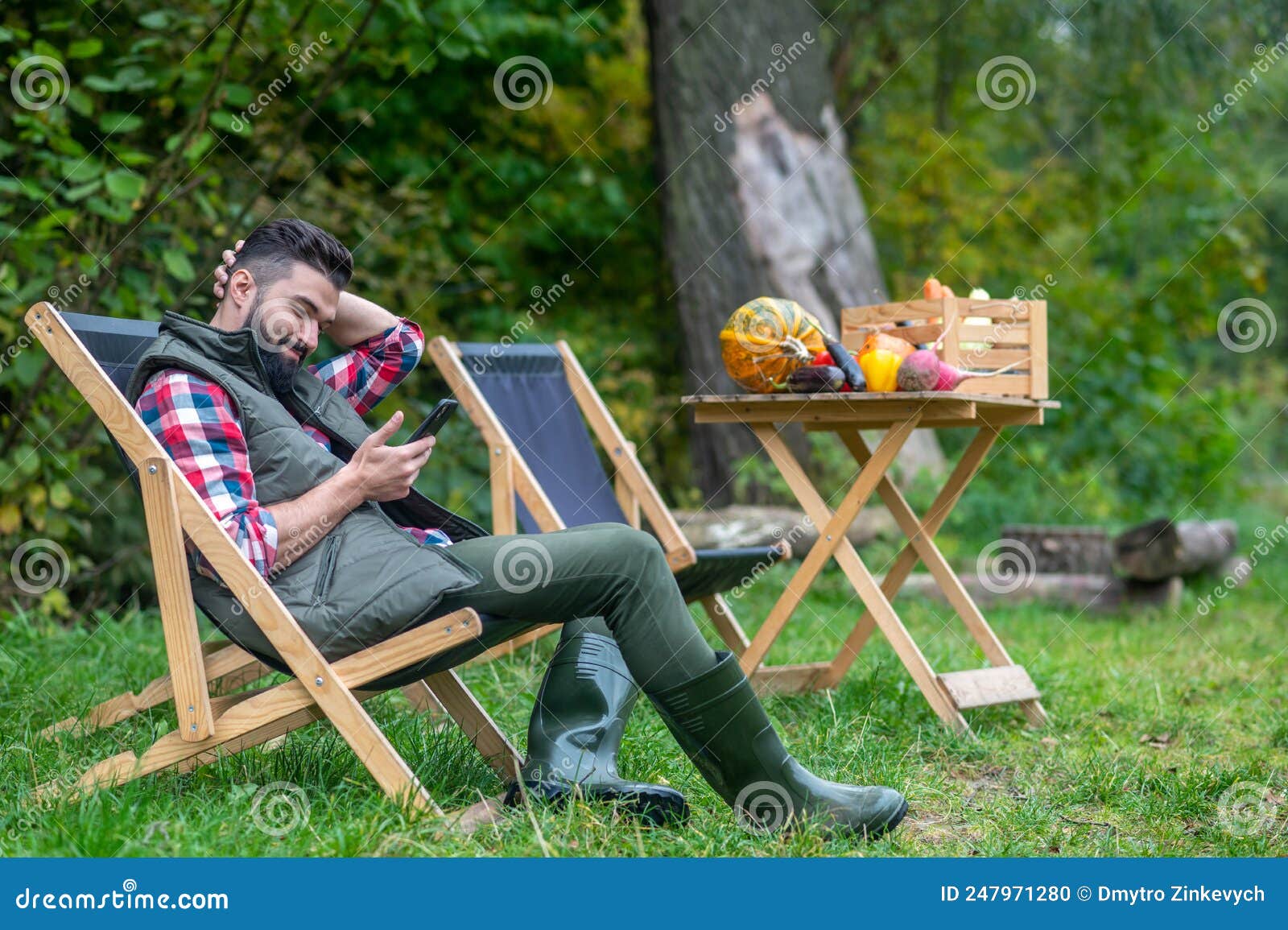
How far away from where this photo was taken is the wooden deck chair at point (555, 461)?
4.04 meters

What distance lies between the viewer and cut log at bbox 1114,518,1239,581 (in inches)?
246

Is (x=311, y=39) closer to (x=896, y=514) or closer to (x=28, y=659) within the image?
(x=28, y=659)

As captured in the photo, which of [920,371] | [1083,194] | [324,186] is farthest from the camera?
[1083,194]

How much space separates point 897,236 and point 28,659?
7.00 metres

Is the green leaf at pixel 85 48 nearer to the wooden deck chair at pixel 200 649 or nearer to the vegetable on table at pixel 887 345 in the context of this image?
the wooden deck chair at pixel 200 649

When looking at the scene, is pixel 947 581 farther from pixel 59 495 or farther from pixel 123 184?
pixel 59 495

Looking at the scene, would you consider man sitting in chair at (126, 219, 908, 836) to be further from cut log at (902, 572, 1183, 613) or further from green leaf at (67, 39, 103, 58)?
cut log at (902, 572, 1183, 613)

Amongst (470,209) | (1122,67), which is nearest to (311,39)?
(470,209)

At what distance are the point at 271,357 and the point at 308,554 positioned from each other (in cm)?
43

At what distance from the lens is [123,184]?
436cm

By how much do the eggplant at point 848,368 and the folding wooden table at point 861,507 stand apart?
0.17ft

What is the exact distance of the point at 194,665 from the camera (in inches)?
102

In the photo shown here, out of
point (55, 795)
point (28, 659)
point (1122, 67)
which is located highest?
point (1122, 67)

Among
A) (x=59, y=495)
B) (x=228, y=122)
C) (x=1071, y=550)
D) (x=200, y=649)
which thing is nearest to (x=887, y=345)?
(x=200, y=649)
